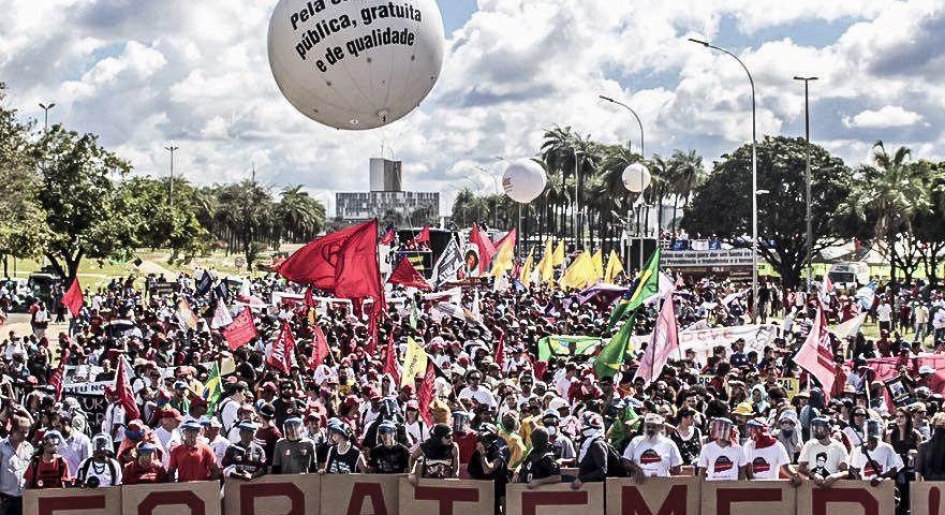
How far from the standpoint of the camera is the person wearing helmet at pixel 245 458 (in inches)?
394

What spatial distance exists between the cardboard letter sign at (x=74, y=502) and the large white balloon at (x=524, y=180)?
30.0 m

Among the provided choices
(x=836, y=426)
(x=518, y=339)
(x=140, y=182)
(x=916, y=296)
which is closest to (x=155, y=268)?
(x=140, y=182)

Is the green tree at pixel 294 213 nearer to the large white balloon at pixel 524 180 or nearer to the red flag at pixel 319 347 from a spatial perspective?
the large white balloon at pixel 524 180

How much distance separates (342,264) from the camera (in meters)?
17.8

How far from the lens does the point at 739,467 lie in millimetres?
10055

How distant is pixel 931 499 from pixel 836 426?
4.59ft

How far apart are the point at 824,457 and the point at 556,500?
7.58ft

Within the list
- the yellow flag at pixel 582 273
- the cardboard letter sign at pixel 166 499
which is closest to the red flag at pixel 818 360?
the cardboard letter sign at pixel 166 499

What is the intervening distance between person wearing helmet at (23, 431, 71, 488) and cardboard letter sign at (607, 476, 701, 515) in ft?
14.5

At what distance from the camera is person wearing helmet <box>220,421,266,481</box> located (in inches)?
394

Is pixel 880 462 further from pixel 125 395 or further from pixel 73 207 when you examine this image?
pixel 73 207

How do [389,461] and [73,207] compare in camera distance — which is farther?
[73,207]

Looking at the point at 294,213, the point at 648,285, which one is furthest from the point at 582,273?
the point at 294,213

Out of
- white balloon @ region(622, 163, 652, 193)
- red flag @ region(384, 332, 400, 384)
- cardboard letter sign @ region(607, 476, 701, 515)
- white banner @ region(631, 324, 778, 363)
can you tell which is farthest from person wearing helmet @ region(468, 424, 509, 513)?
white balloon @ region(622, 163, 652, 193)
